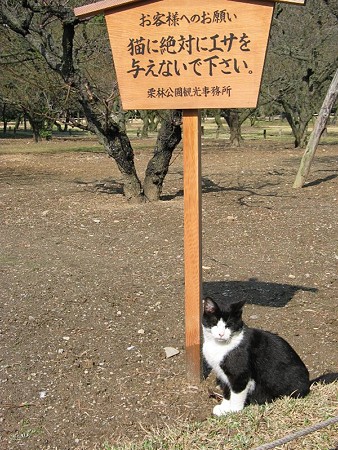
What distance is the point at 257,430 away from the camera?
310 centimetres

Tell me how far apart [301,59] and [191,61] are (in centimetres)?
1847

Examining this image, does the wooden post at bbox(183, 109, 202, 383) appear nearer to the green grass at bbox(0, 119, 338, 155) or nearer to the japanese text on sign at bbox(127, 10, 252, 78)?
the japanese text on sign at bbox(127, 10, 252, 78)

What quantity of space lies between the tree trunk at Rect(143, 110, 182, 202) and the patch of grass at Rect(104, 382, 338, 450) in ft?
21.9

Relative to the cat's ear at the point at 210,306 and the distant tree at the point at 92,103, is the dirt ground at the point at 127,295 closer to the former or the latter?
the distant tree at the point at 92,103

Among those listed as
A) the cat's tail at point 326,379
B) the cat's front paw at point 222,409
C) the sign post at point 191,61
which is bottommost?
the cat's tail at point 326,379

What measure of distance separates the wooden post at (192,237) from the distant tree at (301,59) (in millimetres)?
16370

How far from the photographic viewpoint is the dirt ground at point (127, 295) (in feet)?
12.2

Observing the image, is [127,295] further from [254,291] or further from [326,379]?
[326,379]

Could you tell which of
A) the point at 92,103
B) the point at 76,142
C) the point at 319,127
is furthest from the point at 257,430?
the point at 76,142

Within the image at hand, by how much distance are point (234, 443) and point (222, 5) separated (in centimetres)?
259

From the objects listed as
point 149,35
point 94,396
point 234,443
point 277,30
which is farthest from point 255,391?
point 277,30

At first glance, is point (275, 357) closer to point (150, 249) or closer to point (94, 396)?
point (94, 396)

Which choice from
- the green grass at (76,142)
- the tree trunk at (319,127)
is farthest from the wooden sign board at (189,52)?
the green grass at (76,142)

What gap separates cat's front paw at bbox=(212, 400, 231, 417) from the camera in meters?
3.47
